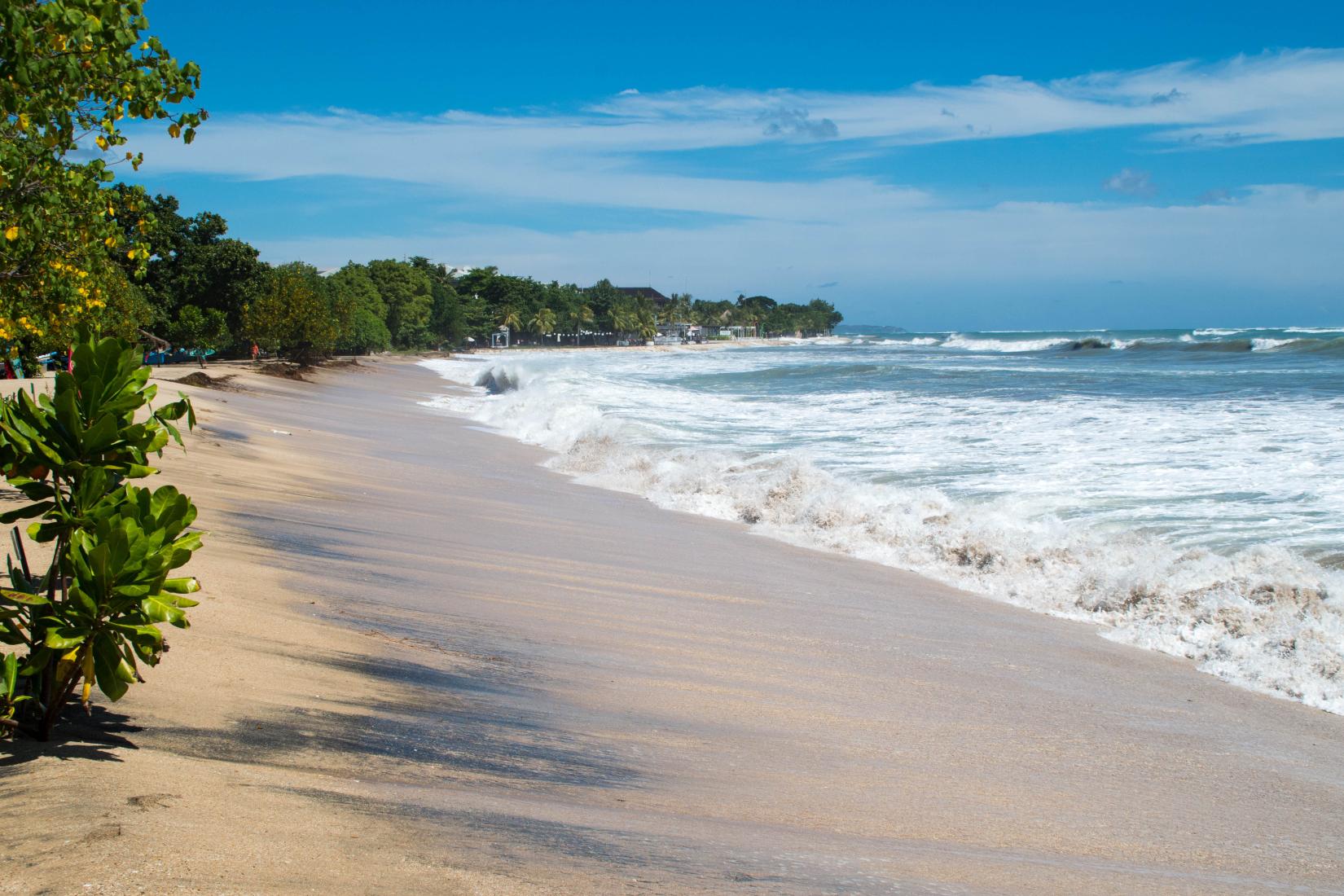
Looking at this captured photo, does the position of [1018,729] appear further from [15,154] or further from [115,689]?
[15,154]

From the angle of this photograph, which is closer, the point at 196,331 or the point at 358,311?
the point at 196,331

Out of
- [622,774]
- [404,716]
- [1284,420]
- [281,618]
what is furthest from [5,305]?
[1284,420]

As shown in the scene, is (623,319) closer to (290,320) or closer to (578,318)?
(578,318)

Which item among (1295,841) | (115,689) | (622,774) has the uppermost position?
(115,689)

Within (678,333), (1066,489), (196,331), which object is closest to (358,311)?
(196,331)

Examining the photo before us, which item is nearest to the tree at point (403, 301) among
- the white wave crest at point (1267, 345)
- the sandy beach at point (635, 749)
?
the white wave crest at point (1267, 345)

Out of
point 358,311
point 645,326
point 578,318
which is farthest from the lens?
point 645,326

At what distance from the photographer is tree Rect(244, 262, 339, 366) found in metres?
58.4

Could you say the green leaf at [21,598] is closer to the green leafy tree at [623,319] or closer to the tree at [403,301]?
the tree at [403,301]

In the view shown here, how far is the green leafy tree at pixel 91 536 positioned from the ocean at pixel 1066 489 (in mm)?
6829

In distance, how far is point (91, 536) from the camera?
3.33 m

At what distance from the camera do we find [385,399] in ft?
124

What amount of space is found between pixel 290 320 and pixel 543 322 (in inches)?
3397

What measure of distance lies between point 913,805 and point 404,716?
2.31m
